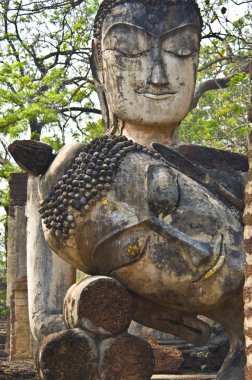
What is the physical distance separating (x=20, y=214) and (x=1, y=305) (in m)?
13.7

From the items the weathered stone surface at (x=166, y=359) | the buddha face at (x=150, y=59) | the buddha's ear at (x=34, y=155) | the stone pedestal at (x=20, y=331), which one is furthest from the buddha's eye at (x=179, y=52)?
the stone pedestal at (x=20, y=331)

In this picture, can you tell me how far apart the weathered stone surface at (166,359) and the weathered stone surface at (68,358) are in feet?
4.36

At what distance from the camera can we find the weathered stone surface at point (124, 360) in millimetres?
4590

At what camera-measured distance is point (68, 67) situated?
55.6ft

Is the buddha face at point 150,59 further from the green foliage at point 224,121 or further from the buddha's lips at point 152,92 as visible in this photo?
the green foliage at point 224,121

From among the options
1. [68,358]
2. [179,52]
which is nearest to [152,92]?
[179,52]

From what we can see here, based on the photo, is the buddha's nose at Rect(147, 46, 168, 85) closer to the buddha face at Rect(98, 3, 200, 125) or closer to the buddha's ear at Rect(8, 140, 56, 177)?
the buddha face at Rect(98, 3, 200, 125)

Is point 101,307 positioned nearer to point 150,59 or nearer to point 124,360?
point 124,360

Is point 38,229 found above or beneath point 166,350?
above

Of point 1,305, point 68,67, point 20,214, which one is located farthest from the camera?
point 1,305

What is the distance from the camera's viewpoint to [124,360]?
4613 millimetres

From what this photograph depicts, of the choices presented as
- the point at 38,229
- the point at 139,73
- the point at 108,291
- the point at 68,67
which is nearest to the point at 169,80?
the point at 139,73

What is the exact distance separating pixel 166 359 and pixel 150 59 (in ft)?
6.90

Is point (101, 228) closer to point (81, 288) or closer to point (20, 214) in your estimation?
point (81, 288)
